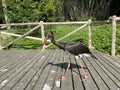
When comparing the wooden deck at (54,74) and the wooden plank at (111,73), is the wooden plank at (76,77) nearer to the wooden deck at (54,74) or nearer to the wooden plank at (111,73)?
the wooden deck at (54,74)

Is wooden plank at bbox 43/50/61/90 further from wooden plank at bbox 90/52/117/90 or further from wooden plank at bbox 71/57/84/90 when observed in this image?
wooden plank at bbox 90/52/117/90

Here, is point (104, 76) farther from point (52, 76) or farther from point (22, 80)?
point (22, 80)

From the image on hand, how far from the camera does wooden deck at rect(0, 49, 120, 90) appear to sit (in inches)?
202

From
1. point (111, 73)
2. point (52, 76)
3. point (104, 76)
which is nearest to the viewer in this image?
point (104, 76)

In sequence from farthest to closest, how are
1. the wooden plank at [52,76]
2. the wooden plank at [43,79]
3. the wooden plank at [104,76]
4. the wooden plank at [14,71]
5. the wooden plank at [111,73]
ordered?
the wooden plank at [14,71]
the wooden plank at [111,73]
the wooden plank at [52,76]
the wooden plank at [43,79]
the wooden plank at [104,76]

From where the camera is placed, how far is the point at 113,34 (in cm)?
863

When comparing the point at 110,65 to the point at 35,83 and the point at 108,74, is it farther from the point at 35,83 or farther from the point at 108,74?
the point at 35,83

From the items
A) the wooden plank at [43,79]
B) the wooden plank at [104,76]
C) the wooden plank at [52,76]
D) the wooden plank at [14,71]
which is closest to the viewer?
the wooden plank at [104,76]

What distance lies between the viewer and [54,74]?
614 centimetres

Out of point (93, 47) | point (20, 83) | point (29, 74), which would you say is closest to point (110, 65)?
point (29, 74)

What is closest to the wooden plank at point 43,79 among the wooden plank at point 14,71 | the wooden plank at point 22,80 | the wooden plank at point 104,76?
the wooden plank at point 22,80

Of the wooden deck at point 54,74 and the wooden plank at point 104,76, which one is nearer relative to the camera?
the wooden plank at point 104,76

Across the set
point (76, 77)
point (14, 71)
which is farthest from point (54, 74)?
point (14, 71)

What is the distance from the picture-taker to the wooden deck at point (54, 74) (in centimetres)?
512
